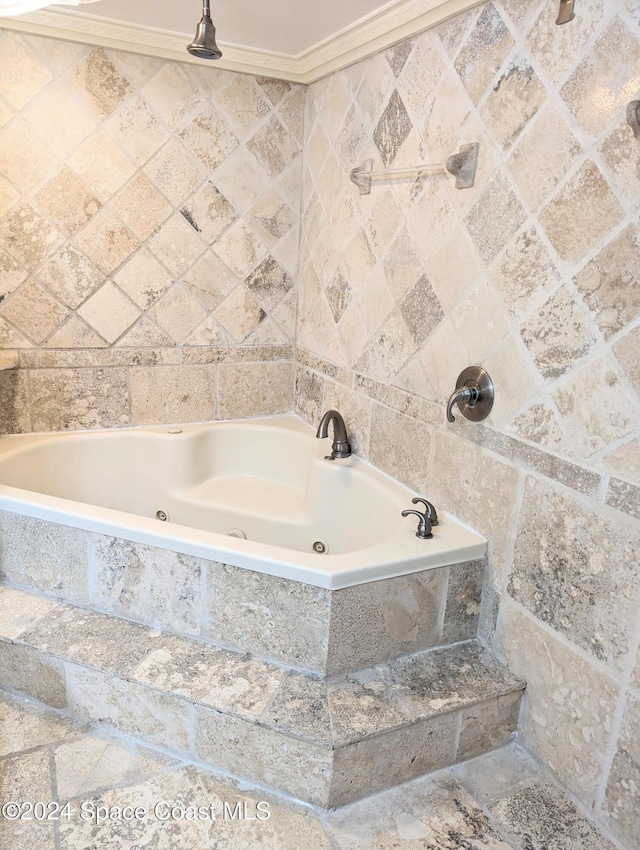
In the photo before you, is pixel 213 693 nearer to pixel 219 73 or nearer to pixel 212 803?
pixel 212 803

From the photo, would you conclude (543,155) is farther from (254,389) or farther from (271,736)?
(254,389)

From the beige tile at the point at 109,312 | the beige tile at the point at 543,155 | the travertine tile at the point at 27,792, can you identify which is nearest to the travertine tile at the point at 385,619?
the travertine tile at the point at 27,792

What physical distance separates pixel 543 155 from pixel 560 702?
1.28m

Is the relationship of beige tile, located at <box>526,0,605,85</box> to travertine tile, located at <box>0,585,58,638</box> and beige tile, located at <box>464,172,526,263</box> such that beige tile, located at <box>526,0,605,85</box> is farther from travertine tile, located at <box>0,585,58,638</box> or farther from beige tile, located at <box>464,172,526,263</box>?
travertine tile, located at <box>0,585,58,638</box>

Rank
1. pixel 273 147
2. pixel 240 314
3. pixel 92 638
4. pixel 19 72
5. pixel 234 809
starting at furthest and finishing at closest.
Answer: pixel 240 314, pixel 273 147, pixel 19 72, pixel 92 638, pixel 234 809

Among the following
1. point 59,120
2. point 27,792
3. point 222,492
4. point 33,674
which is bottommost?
point 27,792

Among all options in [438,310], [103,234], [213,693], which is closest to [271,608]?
[213,693]

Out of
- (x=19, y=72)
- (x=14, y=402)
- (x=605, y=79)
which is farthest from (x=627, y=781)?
(x=19, y=72)

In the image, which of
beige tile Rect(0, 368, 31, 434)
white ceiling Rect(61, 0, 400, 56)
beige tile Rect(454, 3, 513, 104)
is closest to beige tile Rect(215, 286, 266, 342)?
beige tile Rect(0, 368, 31, 434)

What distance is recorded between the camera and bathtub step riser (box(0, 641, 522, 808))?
1382 millimetres

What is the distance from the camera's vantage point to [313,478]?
225 cm

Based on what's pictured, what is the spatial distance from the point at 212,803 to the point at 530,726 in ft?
2.67

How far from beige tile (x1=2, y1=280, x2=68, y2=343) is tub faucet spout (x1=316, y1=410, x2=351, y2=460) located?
110 cm

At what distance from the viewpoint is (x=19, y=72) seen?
80.5 inches
